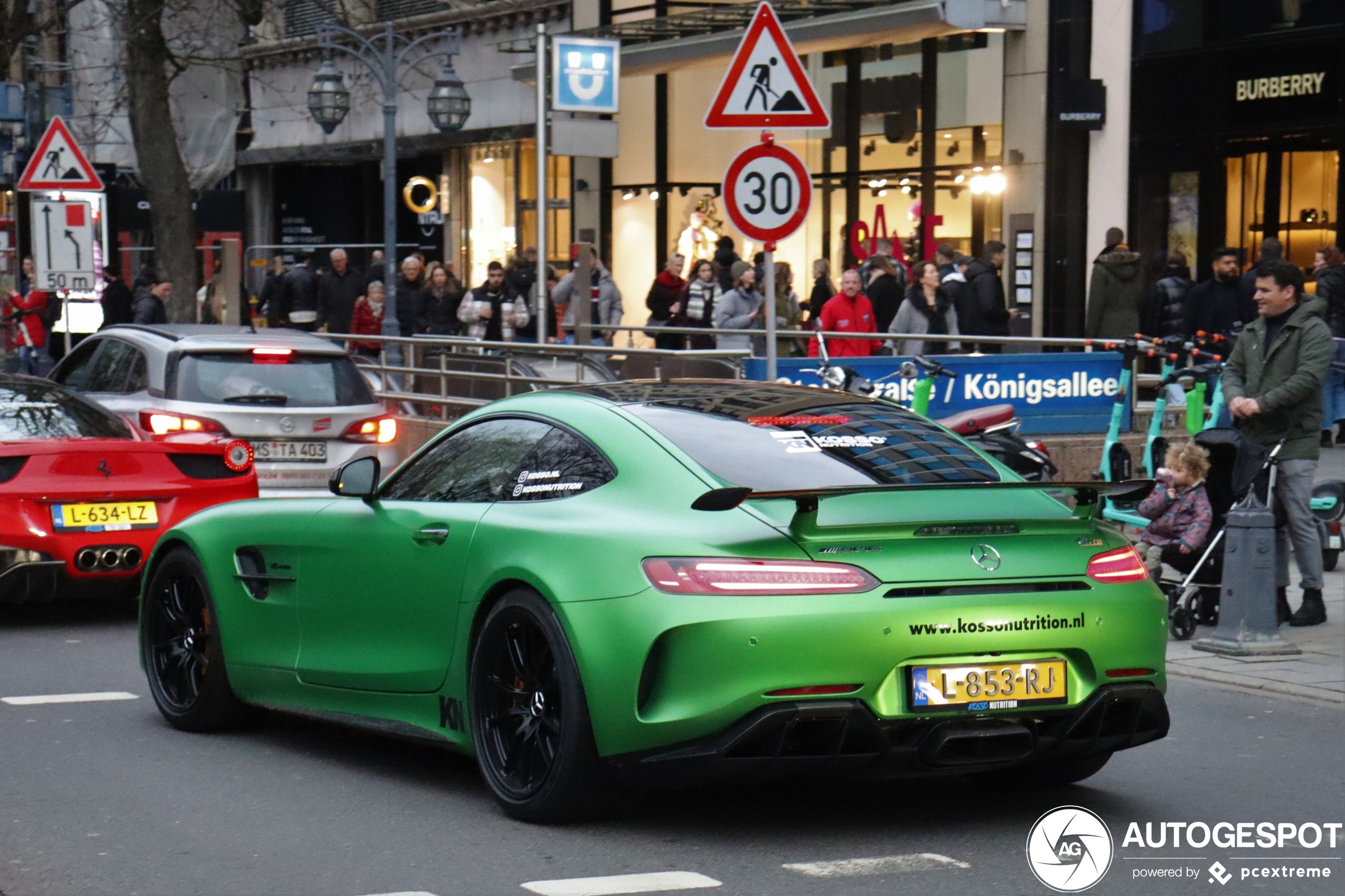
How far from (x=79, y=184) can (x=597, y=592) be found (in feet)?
48.1

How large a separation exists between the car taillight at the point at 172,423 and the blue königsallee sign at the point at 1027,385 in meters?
4.05

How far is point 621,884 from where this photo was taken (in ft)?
17.7

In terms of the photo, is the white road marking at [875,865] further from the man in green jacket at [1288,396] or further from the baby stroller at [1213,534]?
the man in green jacket at [1288,396]

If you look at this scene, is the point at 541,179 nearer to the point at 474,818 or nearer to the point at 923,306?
the point at 923,306

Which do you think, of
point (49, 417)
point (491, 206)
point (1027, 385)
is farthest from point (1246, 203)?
point (491, 206)

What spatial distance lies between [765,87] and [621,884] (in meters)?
6.46

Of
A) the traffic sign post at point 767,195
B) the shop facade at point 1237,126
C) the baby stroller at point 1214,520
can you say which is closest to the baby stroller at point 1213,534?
the baby stroller at point 1214,520

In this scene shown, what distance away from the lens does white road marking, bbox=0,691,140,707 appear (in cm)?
853

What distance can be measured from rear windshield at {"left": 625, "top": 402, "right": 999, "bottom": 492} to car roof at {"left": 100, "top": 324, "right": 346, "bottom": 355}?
7.89 m

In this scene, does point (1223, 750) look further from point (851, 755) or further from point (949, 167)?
point (949, 167)

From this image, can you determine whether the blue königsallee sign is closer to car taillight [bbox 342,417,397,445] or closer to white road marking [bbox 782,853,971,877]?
car taillight [bbox 342,417,397,445]

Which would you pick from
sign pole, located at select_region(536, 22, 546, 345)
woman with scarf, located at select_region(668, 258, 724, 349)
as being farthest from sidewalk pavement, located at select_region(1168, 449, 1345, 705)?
woman with scarf, located at select_region(668, 258, 724, 349)

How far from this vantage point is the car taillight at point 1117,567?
6039mm

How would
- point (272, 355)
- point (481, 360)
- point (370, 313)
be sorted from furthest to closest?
1. point (370, 313)
2. point (481, 360)
3. point (272, 355)
